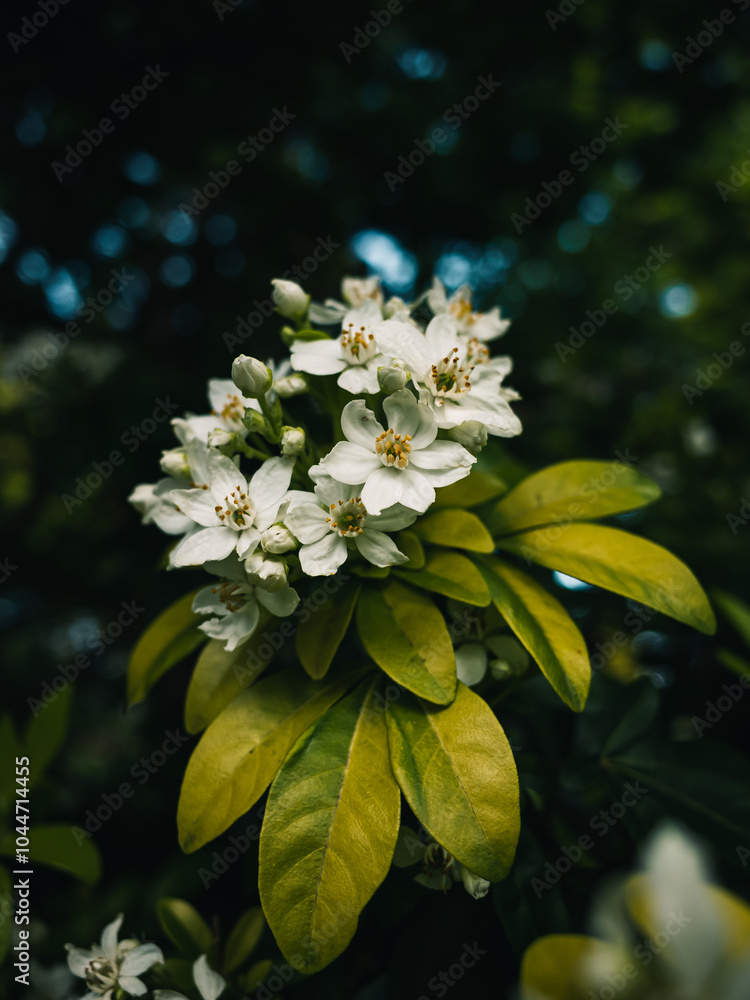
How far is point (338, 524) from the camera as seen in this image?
981mm

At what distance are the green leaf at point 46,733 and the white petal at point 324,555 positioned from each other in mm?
899

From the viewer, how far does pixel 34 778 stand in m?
1.45

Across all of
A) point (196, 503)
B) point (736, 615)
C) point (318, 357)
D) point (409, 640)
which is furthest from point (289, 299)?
point (736, 615)

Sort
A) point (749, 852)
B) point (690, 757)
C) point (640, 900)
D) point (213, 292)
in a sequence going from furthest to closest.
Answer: point (213, 292), point (690, 757), point (749, 852), point (640, 900)

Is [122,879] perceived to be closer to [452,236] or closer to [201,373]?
[201,373]

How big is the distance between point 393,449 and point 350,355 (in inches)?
8.2

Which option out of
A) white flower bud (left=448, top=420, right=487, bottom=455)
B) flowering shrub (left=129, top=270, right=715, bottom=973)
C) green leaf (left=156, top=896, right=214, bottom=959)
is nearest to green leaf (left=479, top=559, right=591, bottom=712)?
flowering shrub (left=129, top=270, right=715, bottom=973)

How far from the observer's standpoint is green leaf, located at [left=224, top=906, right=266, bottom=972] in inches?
46.5

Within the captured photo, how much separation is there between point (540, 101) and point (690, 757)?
2760 mm

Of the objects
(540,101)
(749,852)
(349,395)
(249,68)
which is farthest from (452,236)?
(749,852)

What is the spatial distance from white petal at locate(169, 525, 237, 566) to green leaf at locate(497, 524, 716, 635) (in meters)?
0.52

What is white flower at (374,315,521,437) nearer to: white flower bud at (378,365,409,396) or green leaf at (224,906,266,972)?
white flower bud at (378,365,409,396)

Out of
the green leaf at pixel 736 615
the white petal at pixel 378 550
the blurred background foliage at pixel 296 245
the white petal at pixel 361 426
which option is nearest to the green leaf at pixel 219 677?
the white petal at pixel 378 550

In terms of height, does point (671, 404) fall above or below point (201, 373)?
above
